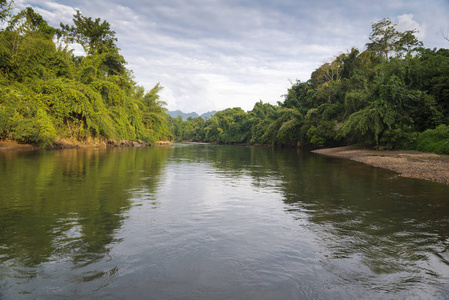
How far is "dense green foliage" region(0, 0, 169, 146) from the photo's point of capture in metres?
27.4

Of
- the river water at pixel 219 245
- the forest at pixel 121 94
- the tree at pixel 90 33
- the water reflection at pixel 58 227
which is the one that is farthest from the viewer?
the tree at pixel 90 33

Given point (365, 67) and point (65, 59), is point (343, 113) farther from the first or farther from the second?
point (65, 59)

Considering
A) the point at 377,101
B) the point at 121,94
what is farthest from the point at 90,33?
the point at 377,101

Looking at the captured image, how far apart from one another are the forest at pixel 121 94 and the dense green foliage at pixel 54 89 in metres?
0.11

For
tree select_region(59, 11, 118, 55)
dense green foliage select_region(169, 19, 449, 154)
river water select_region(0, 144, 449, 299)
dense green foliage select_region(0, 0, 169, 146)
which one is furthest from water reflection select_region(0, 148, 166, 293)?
tree select_region(59, 11, 118, 55)

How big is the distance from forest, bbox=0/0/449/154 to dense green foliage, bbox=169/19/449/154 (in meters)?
0.12

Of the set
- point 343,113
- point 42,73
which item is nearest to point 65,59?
point 42,73

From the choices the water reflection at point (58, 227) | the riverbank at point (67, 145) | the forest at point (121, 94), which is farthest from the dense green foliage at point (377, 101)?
the riverbank at point (67, 145)

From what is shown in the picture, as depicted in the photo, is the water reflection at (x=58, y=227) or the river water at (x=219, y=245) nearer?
the river water at (x=219, y=245)

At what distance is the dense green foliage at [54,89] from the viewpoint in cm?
2741

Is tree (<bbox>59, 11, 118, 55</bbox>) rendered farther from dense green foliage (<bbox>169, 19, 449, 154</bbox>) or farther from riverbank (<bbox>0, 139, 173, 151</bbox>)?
dense green foliage (<bbox>169, 19, 449, 154</bbox>)

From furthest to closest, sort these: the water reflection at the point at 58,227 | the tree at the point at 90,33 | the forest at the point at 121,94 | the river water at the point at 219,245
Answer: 1. the tree at the point at 90,33
2. the forest at the point at 121,94
3. the water reflection at the point at 58,227
4. the river water at the point at 219,245

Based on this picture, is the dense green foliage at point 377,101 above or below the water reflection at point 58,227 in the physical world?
above

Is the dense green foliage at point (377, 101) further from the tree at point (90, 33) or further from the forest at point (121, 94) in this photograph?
the tree at point (90, 33)
